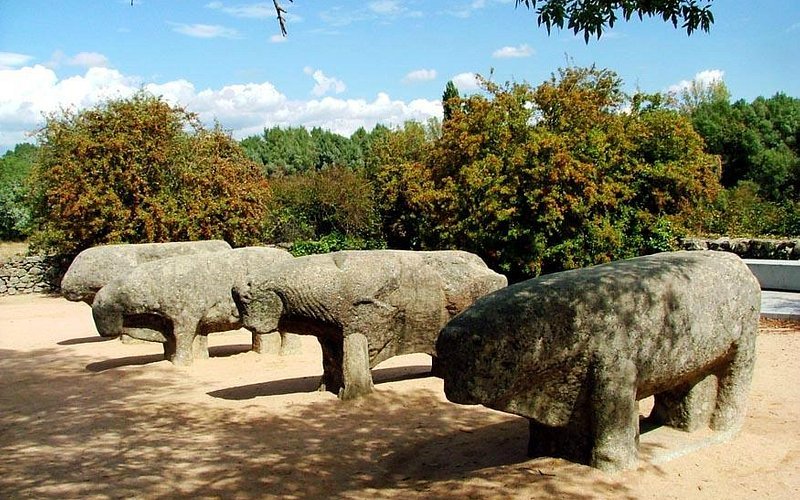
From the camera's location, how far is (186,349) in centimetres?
1227

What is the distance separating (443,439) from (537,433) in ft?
4.68

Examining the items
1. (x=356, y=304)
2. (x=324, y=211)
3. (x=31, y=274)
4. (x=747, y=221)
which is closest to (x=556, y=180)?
(x=356, y=304)

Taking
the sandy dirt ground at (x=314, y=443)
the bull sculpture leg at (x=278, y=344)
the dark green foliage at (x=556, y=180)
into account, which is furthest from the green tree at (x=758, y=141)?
the bull sculpture leg at (x=278, y=344)

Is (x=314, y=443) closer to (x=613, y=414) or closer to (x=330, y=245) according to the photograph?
(x=613, y=414)

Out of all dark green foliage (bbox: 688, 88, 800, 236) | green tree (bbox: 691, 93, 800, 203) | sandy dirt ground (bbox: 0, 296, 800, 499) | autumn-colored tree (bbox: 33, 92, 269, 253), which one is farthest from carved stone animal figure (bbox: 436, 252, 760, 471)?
green tree (bbox: 691, 93, 800, 203)

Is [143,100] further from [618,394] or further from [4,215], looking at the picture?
[618,394]

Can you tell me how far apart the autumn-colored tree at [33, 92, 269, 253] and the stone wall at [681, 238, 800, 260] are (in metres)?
Result: 13.1

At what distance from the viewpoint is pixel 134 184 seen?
22.1m

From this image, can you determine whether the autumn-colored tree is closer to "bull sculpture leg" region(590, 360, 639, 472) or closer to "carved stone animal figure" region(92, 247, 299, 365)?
"carved stone animal figure" region(92, 247, 299, 365)

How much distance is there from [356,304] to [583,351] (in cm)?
391

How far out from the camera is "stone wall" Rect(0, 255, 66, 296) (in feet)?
80.1

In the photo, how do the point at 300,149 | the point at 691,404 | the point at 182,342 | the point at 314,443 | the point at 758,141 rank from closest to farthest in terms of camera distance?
the point at 691,404 → the point at 314,443 → the point at 182,342 → the point at 758,141 → the point at 300,149

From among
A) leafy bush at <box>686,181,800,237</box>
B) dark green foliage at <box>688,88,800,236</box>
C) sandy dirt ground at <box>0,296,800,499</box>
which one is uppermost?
dark green foliage at <box>688,88,800,236</box>

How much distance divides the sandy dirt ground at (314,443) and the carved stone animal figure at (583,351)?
0.39m
